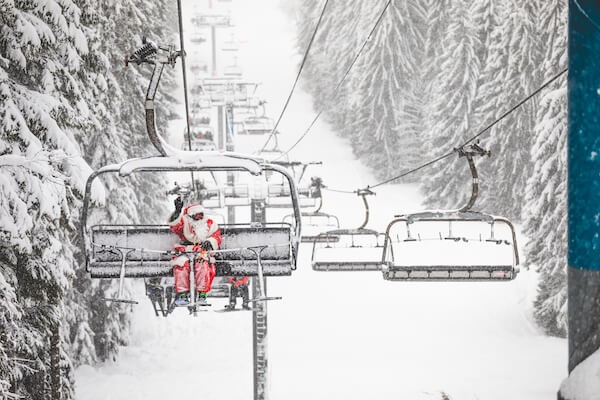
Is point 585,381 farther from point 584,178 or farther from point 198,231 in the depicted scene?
point 198,231

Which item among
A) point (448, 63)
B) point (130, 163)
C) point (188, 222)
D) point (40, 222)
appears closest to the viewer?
point (130, 163)

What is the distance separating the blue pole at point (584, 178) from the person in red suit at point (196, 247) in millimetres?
5459

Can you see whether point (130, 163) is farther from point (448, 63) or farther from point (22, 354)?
point (448, 63)

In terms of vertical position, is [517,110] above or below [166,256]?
above

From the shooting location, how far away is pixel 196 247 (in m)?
6.85

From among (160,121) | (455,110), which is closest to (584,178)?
(160,121)

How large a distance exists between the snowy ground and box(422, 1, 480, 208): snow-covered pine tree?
4255 mm

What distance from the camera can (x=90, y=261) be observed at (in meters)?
6.66

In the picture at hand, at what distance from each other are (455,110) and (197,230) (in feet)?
93.1

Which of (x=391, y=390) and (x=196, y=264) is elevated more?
(x=196, y=264)

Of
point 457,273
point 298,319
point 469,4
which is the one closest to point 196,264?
point 457,273

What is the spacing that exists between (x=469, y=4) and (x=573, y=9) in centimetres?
3716

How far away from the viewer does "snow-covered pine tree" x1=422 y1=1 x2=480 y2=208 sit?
32.7 metres

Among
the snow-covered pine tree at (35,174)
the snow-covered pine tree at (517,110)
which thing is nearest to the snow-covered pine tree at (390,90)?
the snow-covered pine tree at (517,110)
